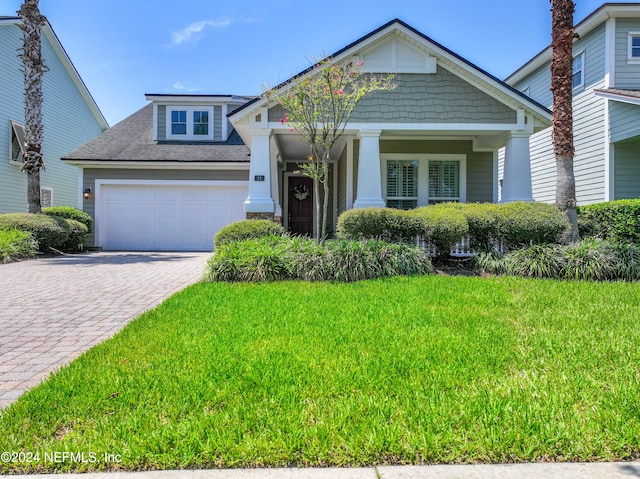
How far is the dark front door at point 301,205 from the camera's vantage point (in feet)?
46.3

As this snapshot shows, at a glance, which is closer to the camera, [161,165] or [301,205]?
[161,165]

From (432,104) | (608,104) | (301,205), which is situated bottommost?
(301,205)

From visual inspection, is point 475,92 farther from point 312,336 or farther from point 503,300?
point 312,336

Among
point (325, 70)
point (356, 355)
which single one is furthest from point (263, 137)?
point (356, 355)

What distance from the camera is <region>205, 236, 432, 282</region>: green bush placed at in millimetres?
6504

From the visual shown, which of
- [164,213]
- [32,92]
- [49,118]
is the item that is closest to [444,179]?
[164,213]

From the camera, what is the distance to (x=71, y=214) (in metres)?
12.4

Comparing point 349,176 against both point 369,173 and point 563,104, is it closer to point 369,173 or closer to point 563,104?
point 369,173

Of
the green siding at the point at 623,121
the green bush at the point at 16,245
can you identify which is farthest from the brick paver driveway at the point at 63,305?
the green siding at the point at 623,121

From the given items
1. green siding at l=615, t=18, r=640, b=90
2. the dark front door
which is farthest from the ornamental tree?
green siding at l=615, t=18, r=640, b=90

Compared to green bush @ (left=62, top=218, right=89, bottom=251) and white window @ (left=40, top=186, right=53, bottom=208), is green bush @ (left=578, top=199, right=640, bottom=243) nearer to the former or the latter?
green bush @ (left=62, top=218, right=89, bottom=251)

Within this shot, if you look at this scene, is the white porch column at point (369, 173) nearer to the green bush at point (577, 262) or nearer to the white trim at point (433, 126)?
the white trim at point (433, 126)

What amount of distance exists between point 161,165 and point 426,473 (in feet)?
43.1

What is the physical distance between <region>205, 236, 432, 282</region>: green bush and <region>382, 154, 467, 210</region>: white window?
4.23m
